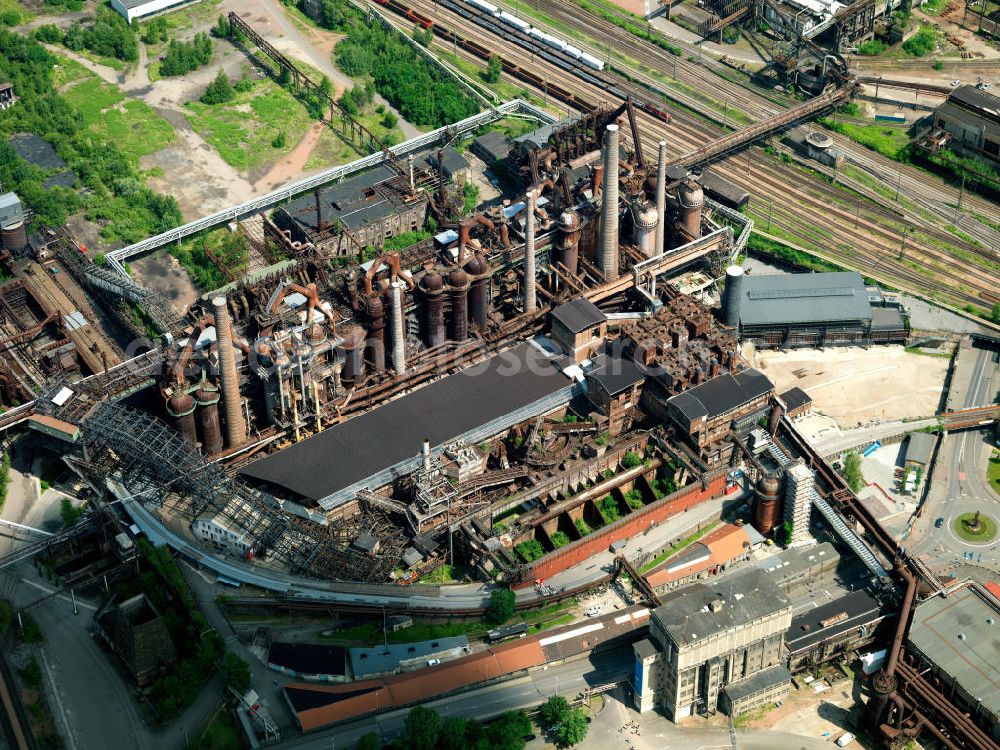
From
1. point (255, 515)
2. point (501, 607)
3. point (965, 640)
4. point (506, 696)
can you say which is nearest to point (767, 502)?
point (965, 640)

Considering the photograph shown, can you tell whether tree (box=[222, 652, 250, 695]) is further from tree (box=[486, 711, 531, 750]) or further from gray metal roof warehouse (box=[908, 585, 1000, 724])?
gray metal roof warehouse (box=[908, 585, 1000, 724])

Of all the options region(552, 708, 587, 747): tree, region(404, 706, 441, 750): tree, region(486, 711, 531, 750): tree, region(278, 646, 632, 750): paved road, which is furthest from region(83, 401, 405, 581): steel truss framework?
region(552, 708, 587, 747): tree

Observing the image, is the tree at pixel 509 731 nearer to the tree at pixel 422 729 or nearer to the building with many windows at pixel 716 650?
the tree at pixel 422 729

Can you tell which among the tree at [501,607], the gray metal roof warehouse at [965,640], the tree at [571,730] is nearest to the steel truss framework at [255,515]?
the tree at [501,607]

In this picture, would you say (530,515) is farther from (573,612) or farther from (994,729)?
(994,729)

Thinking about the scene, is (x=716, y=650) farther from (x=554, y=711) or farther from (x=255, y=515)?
(x=255, y=515)

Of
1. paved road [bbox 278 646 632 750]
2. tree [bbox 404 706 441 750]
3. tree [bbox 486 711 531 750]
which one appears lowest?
paved road [bbox 278 646 632 750]

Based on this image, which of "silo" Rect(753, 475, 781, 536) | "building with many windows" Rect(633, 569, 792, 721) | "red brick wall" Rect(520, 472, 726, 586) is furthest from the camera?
"silo" Rect(753, 475, 781, 536)

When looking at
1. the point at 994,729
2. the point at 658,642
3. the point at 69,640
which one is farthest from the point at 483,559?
the point at 994,729
